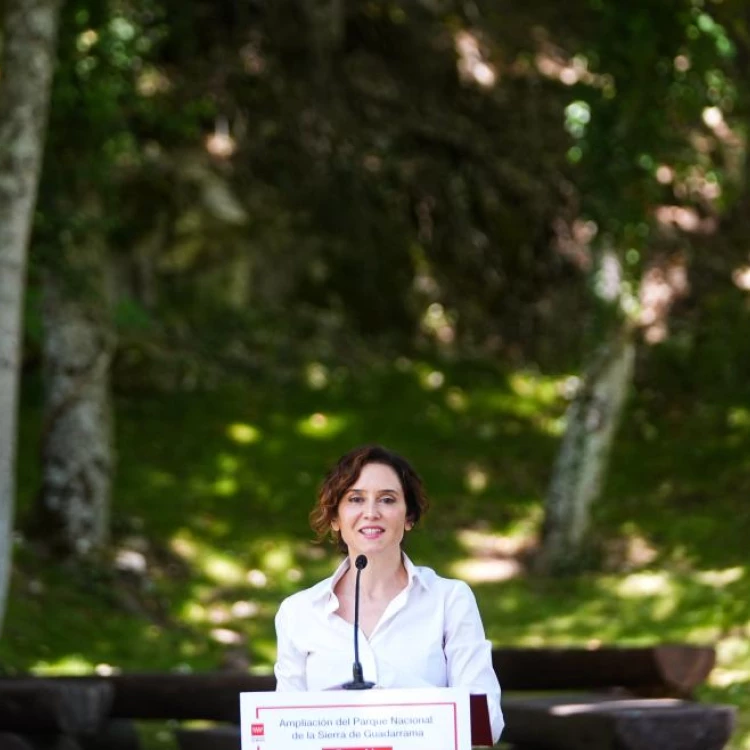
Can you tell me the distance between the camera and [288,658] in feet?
14.8

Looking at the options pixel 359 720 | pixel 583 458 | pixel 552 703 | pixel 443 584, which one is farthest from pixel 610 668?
pixel 583 458

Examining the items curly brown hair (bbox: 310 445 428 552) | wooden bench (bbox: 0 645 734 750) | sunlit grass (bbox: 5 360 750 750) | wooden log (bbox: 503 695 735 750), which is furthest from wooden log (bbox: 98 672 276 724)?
curly brown hair (bbox: 310 445 428 552)

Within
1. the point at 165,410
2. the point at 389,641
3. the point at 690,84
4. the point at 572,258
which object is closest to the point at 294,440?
the point at 165,410

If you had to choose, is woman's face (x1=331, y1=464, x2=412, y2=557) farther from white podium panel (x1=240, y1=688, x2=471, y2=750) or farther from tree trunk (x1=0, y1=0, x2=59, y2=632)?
tree trunk (x1=0, y1=0, x2=59, y2=632)

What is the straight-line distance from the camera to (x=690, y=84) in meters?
12.5

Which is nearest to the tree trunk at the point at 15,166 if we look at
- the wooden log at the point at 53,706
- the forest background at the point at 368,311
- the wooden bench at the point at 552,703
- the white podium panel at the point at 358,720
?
the forest background at the point at 368,311

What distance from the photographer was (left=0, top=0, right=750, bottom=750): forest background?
41.2 ft

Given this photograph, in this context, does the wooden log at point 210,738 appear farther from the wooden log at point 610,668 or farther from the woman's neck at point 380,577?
the woman's neck at point 380,577

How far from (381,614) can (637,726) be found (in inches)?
105

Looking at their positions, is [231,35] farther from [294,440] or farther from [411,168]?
[294,440]

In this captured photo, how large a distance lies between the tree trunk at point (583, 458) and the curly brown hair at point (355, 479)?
35.2ft

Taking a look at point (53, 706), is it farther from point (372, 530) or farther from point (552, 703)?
point (372, 530)

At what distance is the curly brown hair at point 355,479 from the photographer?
15.0 feet

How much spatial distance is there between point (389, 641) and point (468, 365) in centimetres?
1536
